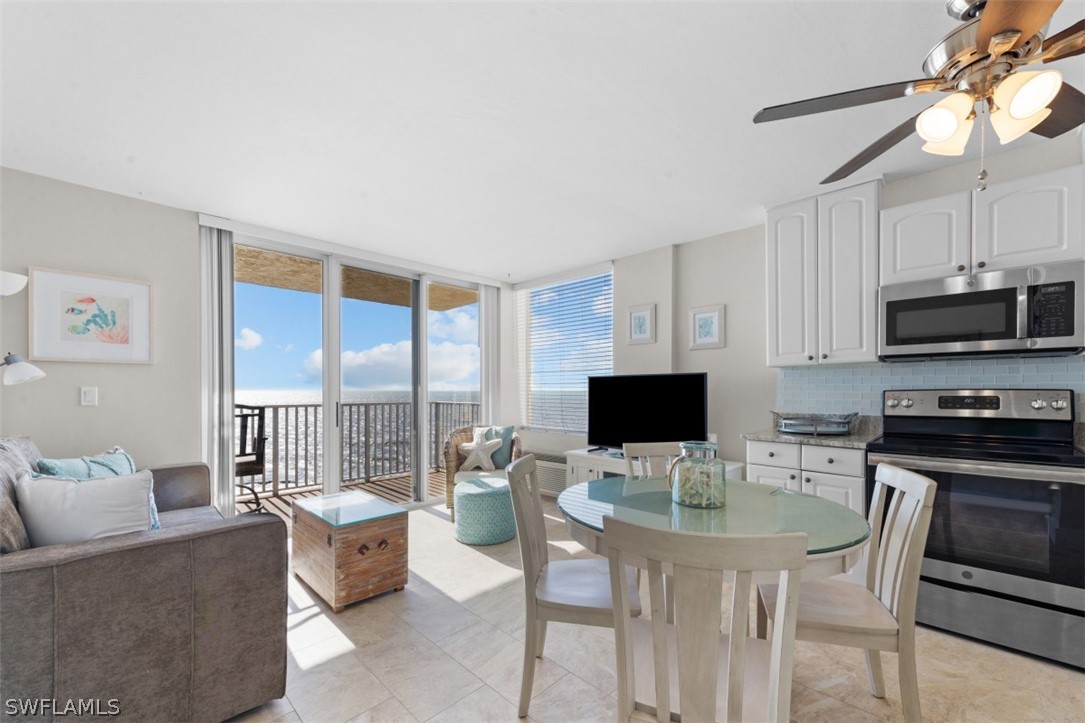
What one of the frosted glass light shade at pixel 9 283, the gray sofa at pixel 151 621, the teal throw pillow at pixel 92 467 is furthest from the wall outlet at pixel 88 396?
the gray sofa at pixel 151 621

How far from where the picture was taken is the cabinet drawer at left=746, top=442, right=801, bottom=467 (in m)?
2.92

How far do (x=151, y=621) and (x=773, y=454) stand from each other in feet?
10.4

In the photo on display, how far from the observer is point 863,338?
291 cm

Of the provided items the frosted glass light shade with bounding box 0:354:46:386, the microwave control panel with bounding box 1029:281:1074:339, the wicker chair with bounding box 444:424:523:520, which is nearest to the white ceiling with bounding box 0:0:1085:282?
the microwave control panel with bounding box 1029:281:1074:339

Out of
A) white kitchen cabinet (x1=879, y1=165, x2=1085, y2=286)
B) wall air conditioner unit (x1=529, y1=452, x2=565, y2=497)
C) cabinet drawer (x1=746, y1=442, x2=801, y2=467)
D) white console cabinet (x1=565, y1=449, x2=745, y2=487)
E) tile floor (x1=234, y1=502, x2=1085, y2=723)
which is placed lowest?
tile floor (x1=234, y1=502, x2=1085, y2=723)

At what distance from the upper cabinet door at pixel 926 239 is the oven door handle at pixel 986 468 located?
1.05 m

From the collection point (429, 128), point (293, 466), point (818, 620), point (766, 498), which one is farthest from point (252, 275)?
point (818, 620)

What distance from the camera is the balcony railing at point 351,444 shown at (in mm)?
4484

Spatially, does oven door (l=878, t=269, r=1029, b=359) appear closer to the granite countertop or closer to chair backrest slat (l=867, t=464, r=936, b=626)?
the granite countertop

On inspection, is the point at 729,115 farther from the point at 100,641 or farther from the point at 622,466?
the point at 100,641

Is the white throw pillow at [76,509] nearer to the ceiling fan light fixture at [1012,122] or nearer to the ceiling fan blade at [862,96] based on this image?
the ceiling fan blade at [862,96]

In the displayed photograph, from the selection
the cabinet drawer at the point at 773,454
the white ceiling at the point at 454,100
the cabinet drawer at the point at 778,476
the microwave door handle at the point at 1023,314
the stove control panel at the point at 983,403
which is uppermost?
the white ceiling at the point at 454,100

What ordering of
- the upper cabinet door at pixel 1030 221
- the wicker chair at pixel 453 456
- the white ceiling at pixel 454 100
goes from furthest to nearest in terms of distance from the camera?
the wicker chair at pixel 453 456 → the upper cabinet door at pixel 1030 221 → the white ceiling at pixel 454 100

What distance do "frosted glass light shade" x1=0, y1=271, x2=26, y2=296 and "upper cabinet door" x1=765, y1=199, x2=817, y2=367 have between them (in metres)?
4.37
